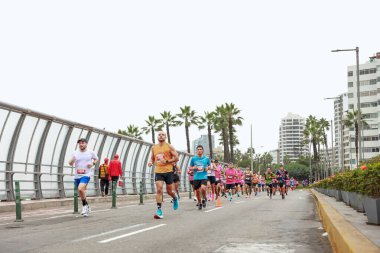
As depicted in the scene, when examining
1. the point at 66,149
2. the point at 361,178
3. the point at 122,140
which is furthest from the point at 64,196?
the point at 361,178

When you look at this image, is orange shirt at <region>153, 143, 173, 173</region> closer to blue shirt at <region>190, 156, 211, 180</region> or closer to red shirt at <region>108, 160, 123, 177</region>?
blue shirt at <region>190, 156, 211, 180</region>

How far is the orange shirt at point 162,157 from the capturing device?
1166 cm

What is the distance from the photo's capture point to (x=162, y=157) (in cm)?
1167

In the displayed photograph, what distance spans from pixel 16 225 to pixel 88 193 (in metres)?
12.0

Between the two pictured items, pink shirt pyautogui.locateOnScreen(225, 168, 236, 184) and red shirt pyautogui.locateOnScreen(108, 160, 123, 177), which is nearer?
red shirt pyautogui.locateOnScreen(108, 160, 123, 177)

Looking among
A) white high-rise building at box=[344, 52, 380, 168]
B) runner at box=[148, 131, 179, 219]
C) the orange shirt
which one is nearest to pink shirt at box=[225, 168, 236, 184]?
runner at box=[148, 131, 179, 219]

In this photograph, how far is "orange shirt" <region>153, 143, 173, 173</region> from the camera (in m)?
11.7

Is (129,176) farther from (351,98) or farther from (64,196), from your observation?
(351,98)

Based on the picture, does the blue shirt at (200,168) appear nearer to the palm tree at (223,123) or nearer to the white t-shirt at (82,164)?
the white t-shirt at (82,164)

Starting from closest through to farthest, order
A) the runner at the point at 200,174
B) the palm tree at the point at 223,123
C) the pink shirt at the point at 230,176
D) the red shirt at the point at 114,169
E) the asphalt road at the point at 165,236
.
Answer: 1. the asphalt road at the point at 165,236
2. the runner at the point at 200,174
3. the red shirt at the point at 114,169
4. the pink shirt at the point at 230,176
5. the palm tree at the point at 223,123

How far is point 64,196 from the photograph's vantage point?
19047 millimetres

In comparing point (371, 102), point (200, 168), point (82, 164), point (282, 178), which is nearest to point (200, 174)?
point (200, 168)

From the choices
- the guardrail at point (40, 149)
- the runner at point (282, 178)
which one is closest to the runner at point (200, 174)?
the guardrail at point (40, 149)

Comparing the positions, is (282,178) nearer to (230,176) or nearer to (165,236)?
(230,176)
